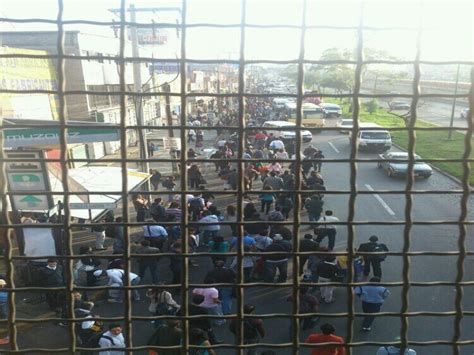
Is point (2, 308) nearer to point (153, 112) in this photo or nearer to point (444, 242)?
point (444, 242)

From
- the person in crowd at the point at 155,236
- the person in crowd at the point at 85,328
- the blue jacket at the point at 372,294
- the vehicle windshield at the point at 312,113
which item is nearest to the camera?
the person in crowd at the point at 85,328

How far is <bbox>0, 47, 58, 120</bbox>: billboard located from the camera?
1261cm

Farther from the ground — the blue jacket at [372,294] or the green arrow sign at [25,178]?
the green arrow sign at [25,178]

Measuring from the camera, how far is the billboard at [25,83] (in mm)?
12609

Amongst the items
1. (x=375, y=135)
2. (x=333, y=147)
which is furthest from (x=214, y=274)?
(x=333, y=147)

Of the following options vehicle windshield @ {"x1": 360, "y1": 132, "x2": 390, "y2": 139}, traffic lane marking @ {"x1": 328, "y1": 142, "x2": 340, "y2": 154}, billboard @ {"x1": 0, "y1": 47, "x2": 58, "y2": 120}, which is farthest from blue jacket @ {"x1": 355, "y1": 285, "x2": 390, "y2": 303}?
traffic lane marking @ {"x1": 328, "y1": 142, "x2": 340, "y2": 154}

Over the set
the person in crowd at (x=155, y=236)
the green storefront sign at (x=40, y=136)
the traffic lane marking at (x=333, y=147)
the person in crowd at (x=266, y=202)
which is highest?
the green storefront sign at (x=40, y=136)

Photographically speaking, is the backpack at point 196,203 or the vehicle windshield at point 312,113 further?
the vehicle windshield at point 312,113

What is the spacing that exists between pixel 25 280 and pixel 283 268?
471cm

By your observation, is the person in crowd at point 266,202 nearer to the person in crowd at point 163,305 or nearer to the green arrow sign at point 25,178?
the person in crowd at point 163,305

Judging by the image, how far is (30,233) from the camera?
7.37m

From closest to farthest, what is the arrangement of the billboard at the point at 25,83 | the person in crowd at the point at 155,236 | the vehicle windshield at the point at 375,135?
the person in crowd at the point at 155,236, the billboard at the point at 25,83, the vehicle windshield at the point at 375,135

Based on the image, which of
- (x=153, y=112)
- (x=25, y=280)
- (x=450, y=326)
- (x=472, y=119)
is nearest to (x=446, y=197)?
(x=450, y=326)

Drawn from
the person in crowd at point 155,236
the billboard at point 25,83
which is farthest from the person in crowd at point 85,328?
the billboard at point 25,83
